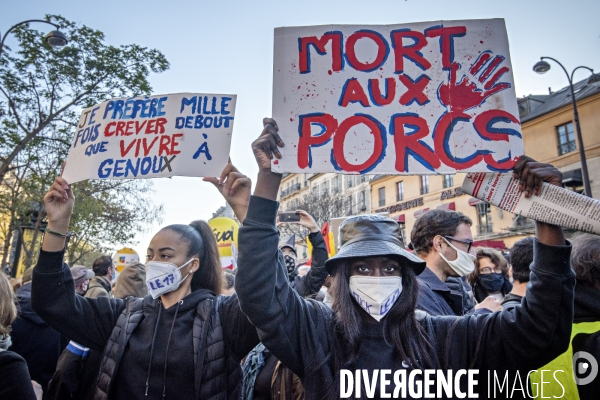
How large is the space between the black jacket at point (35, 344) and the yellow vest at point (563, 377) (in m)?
3.66

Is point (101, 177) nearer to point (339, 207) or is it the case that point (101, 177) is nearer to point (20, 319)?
point (20, 319)

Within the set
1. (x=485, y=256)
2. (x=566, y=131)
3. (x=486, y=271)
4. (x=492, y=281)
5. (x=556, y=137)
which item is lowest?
(x=492, y=281)

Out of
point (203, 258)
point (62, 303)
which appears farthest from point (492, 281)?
point (62, 303)

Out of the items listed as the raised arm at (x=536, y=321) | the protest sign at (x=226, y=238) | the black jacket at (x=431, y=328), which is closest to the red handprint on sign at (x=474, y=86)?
the raised arm at (x=536, y=321)

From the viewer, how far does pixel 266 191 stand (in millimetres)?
1884

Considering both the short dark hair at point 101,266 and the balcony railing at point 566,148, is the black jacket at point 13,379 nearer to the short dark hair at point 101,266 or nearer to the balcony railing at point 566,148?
the short dark hair at point 101,266

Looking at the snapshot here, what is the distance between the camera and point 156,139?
9.93 ft

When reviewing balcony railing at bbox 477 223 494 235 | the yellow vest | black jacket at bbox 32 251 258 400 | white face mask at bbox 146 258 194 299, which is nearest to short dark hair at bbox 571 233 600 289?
the yellow vest

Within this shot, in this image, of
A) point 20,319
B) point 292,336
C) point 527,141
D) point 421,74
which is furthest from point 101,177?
point 527,141

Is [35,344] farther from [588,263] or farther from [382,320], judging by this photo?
[588,263]

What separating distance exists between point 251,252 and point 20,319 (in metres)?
3.06

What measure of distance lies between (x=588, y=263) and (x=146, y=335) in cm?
247

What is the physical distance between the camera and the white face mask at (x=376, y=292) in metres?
1.85

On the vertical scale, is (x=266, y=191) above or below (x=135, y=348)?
above
